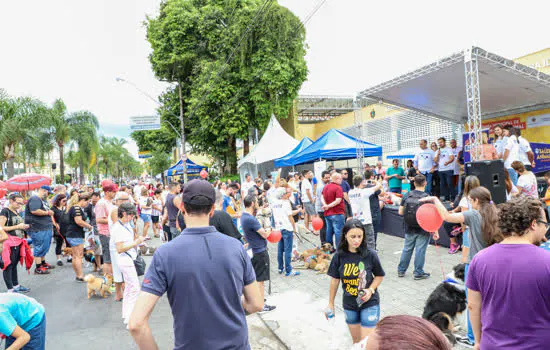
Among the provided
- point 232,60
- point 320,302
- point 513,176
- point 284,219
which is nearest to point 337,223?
point 284,219

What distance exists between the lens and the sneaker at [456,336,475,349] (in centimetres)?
371

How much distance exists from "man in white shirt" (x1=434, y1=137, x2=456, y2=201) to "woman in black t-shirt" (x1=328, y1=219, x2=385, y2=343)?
8.58m

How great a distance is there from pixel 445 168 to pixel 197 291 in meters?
10.5

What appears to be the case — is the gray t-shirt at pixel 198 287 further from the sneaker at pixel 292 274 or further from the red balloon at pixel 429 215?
the sneaker at pixel 292 274

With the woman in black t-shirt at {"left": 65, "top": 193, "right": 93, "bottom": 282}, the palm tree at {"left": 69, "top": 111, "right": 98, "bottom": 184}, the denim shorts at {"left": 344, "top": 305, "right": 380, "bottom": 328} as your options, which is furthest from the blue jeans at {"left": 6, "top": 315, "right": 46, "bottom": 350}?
the palm tree at {"left": 69, "top": 111, "right": 98, "bottom": 184}

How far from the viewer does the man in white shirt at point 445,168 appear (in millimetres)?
10562

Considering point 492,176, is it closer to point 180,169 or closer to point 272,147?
point 272,147

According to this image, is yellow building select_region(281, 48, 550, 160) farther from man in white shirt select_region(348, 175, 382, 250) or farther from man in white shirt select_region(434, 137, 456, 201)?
man in white shirt select_region(348, 175, 382, 250)

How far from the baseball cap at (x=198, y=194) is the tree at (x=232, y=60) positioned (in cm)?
2187

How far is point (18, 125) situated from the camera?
80.6ft

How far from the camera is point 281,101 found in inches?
971

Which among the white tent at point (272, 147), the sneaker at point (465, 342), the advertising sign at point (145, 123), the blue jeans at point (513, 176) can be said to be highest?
the advertising sign at point (145, 123)

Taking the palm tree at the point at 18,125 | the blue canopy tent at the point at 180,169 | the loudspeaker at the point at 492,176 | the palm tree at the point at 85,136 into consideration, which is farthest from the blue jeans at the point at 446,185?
the palm tree at the point at 85,136

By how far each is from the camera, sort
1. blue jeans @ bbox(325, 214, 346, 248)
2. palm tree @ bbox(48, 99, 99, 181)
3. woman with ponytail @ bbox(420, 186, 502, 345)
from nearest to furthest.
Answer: woman with ponytail @ bbox(420, 186, 502, 345) < blue jeans @ bbox(325, 214, 346, 248) < palm tree @ bbox(48, 99, 99, 181)
